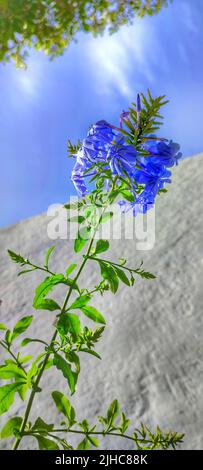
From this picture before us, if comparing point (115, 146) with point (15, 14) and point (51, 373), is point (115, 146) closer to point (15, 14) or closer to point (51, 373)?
point (51, 373)

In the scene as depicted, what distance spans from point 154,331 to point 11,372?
5.22 feet

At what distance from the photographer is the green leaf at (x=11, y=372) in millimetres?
922

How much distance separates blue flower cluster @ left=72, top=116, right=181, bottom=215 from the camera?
82 centimetres

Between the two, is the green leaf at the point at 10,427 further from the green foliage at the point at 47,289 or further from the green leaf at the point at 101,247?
the green leaf at the point at 101,247

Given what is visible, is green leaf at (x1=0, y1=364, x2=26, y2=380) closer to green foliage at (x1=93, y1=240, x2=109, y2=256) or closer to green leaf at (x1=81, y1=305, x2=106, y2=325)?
green leaf at (x1=81, y1=305, x2=106, y2=325)

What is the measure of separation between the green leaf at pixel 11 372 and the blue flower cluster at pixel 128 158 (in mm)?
412

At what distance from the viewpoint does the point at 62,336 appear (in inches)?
37.0

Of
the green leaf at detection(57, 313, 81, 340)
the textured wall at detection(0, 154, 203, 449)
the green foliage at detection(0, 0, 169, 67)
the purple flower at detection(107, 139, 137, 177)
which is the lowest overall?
the green leaf at detection(57, 313, 81, 340)

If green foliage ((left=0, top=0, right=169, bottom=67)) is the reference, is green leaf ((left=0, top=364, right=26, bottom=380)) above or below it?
below

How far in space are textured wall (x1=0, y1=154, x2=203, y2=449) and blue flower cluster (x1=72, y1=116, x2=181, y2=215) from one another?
1.42 meters

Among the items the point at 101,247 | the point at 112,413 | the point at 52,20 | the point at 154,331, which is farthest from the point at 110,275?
the point at 52,20

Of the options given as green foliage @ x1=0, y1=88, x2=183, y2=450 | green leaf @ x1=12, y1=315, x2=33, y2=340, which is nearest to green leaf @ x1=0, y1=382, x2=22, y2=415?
green foliage @ x1=0, y1=88, x2=183, y2=450
